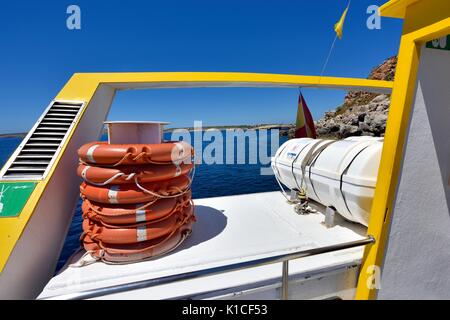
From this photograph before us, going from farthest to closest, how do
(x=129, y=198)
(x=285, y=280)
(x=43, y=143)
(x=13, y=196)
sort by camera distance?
(x=43, y=143) < (x=129, y=198) < (x=13, y=196) < (x=285, y=280)

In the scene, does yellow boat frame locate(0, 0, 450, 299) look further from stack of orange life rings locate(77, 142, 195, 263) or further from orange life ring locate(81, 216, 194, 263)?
orange life ring locate(81, 216, 194, 263)

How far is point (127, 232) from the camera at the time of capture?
1880mm

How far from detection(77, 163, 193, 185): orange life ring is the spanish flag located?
389 centimetres

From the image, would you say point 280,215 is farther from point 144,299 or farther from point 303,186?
point 144,299

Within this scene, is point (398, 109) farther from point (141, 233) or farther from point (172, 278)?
point (141, 233)

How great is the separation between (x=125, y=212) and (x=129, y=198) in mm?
131

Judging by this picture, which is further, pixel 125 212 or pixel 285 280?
pixel 125 212

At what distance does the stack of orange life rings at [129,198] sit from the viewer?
1.82 metres

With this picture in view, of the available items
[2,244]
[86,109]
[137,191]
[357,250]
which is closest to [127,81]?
[86,109]

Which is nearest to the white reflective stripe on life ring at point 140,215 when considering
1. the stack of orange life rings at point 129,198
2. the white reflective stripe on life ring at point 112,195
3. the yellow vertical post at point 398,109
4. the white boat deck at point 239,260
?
the stack of orange life rings at point 129,198

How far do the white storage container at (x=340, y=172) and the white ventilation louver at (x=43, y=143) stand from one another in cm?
293

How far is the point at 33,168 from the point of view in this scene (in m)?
1.97

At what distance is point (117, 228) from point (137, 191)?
392 mm

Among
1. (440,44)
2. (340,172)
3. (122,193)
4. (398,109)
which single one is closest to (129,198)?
(122,193)
